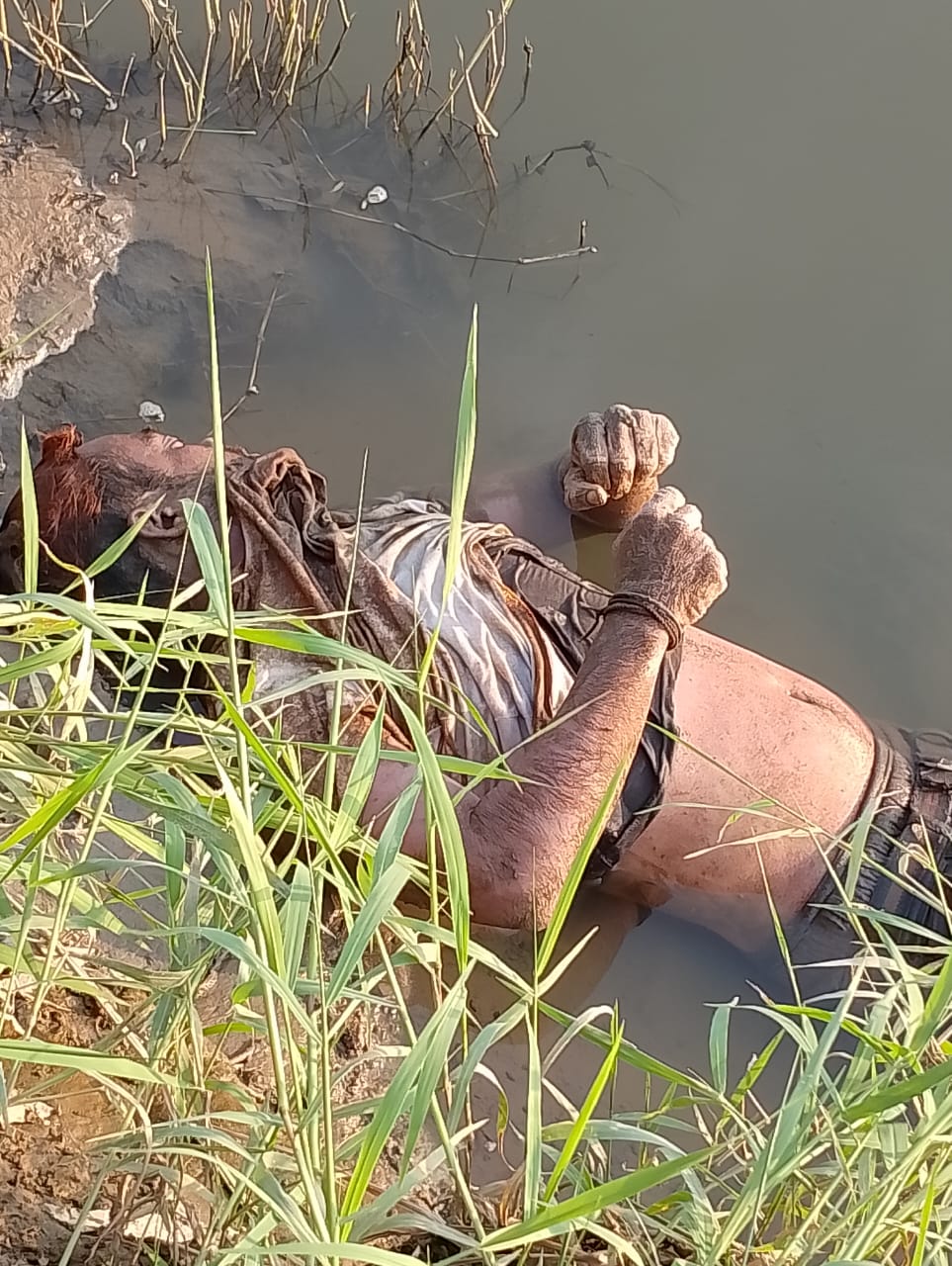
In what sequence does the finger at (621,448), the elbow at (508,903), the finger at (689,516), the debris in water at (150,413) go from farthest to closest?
the debris in water at (150,413), the finger at (621,448), the finger at (689,516), the elbow at (508,903)

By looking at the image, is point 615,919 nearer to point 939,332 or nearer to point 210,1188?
point 210,1188

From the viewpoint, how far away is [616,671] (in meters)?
1.88

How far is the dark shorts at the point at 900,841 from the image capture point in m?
2.02

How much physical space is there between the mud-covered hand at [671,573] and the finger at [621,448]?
0.37 m

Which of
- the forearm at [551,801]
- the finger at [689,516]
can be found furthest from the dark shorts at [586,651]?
the finger at [689,516]

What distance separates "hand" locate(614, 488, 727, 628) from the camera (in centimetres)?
198

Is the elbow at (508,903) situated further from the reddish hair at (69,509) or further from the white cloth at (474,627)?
the reddish hair at (69,509)

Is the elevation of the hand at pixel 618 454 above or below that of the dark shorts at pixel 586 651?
above

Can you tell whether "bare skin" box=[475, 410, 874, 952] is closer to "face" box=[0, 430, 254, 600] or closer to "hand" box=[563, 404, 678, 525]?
"hand" box=[563, 404, 678, 525]

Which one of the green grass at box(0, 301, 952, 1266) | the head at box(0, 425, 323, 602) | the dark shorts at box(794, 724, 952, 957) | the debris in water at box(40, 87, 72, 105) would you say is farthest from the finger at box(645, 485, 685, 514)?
the debris in water at box(40, 87, 72, 105)

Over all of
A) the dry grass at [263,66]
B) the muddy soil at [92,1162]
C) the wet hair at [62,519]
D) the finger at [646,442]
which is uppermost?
the dry grass at [263,66]

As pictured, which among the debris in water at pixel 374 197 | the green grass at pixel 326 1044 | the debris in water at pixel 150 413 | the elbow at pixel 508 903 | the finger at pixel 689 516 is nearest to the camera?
the green grass at pixel 326 1044

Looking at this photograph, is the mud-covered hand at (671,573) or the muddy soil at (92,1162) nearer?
the muddy soil at (92,1162)

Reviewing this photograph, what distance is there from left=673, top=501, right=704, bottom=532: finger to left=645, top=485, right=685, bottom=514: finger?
0.05ft
